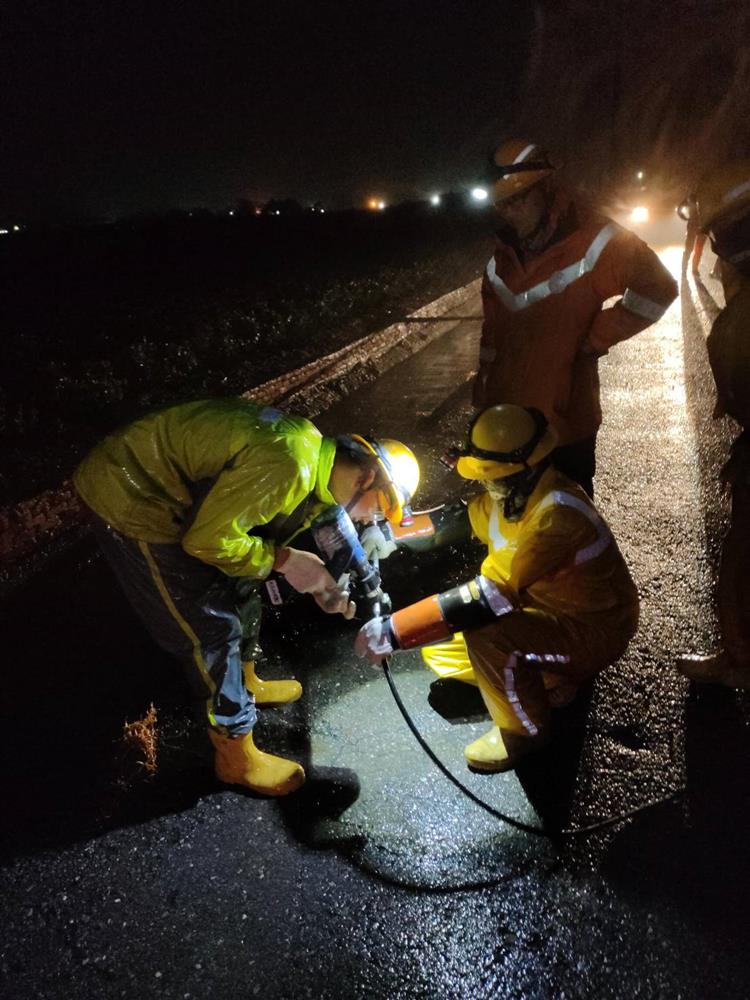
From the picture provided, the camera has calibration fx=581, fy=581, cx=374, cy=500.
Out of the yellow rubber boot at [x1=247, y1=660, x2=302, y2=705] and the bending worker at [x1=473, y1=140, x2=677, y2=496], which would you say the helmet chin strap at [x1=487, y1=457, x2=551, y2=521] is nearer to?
the bending worker at [x1=473, y1=140, x2=677, y2=496]

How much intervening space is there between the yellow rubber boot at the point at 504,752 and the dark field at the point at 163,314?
3.45m

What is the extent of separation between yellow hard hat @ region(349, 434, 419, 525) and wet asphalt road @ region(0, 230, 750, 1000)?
1.06 m

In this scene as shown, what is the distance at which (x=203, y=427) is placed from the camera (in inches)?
79.2

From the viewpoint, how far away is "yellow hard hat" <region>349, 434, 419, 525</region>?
2.29 metres

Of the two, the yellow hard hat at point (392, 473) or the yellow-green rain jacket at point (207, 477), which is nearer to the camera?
the yellow-green rain jacket at point (207, 477)

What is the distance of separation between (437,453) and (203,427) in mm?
3674

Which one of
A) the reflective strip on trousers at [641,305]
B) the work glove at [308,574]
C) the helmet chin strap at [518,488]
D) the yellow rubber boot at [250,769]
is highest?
the reflective strip on trousers at [641,305]

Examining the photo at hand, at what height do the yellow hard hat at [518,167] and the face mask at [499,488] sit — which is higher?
the yellow hard hat at [518,167]

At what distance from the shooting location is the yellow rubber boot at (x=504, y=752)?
2.44 m

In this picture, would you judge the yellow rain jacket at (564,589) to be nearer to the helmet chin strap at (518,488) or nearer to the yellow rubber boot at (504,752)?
the helmet chin strap at (518,488)

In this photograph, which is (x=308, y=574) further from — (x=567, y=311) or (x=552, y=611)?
(x=567, y=311)

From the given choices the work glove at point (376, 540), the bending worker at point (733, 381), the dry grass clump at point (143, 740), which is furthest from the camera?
the work glove at point (376, 540)

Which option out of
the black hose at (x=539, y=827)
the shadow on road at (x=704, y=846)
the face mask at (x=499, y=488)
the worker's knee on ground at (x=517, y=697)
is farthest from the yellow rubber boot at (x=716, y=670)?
the face mask at (x=499, y=488)

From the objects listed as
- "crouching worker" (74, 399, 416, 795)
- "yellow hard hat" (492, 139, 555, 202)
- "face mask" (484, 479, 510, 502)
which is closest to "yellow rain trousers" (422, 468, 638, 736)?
"face mask" (484, 479, 510, 502)
